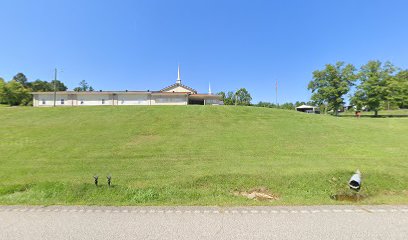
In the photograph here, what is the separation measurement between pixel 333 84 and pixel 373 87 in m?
6.95

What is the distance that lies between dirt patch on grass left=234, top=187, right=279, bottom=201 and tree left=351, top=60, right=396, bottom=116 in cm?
3882

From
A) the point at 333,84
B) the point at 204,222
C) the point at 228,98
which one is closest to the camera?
the point at 204,222

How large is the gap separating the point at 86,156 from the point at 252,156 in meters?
6.74

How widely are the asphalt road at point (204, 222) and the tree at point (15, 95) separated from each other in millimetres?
62577

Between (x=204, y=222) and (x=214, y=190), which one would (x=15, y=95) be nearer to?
(x=214, y=190)

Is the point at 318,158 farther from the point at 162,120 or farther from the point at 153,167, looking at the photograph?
the point at 162,120

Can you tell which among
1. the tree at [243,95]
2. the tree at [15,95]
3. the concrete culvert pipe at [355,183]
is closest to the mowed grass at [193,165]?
the concrete culvert pipe at [355,183]

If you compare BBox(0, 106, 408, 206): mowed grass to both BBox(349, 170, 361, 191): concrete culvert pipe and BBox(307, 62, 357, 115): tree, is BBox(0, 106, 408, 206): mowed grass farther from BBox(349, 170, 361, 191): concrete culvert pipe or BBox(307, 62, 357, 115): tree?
BBox(307, 62, 357, 115): tree

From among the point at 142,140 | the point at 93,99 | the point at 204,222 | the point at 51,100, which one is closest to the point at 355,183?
the point at 204,222

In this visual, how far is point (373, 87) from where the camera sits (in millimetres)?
35719

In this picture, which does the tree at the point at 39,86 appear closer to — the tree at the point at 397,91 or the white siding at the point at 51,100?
the white siding at the point at 51,100

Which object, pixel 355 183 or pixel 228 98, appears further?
pixel 228 98

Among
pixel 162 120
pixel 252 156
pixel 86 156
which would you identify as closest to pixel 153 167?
pixel 86 156

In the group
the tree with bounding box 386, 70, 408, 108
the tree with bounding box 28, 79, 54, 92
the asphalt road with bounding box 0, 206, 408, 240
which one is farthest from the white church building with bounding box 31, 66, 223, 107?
the tree with bounding box 28, 79, 54, 92
